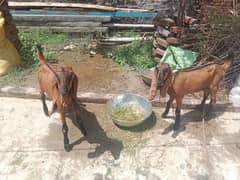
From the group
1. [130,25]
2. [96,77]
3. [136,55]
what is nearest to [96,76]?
[96,77]

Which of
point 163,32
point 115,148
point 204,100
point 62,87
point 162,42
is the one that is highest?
point 62,87

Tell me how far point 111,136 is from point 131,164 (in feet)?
1.90

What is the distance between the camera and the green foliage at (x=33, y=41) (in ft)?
20.7

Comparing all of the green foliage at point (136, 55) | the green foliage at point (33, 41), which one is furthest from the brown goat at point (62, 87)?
the green foliage at point (136, 55)

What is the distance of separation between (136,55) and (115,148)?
2.65 m

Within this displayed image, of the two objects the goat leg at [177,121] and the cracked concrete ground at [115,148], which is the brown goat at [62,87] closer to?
the cracked concrete ground at [115,148]

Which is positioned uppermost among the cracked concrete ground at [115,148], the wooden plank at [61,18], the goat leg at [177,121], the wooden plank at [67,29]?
the wooden plank at [61,18]

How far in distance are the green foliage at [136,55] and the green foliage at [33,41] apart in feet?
4.27

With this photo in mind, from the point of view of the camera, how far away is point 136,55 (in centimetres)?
658

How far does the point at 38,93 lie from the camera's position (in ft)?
17.4

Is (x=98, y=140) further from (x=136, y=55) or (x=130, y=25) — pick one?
(x=130, y=25)

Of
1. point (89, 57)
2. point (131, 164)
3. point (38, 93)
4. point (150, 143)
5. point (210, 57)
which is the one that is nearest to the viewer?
point (131, 164)

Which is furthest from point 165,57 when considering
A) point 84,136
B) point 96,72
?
point 84,136

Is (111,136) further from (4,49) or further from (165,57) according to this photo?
(4,49)
